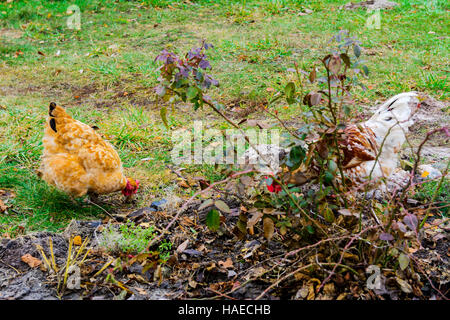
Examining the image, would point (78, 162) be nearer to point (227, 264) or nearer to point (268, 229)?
point (227, 264)

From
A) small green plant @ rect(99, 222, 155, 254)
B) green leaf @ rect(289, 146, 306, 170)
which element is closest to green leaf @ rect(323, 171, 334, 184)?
green leaf @ rect(289, 146, 306, 170)

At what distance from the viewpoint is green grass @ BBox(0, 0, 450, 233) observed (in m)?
4.16

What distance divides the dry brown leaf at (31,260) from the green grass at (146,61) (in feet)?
1.67

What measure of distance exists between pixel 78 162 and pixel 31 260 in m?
0.94

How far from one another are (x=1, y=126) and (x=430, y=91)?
511 centimetres

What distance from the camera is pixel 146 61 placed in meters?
6.75

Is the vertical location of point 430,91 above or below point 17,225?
above

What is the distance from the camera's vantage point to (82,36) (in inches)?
323

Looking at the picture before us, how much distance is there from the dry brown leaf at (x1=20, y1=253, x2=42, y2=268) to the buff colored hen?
2.41 feet

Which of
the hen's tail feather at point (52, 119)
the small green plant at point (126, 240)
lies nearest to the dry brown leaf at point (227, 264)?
the small green plant at point (126, 240)

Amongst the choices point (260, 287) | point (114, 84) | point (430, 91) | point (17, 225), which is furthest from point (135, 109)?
point (430, 91)

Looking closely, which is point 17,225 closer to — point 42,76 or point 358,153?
point 358,153

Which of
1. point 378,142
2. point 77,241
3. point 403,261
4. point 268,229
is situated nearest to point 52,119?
point 77,241

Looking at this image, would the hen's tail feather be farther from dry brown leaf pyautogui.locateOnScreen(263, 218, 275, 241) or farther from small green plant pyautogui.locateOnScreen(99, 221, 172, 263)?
dry brown leaf pyautogui.locateOnScreen(263, 218, 275, 241)
